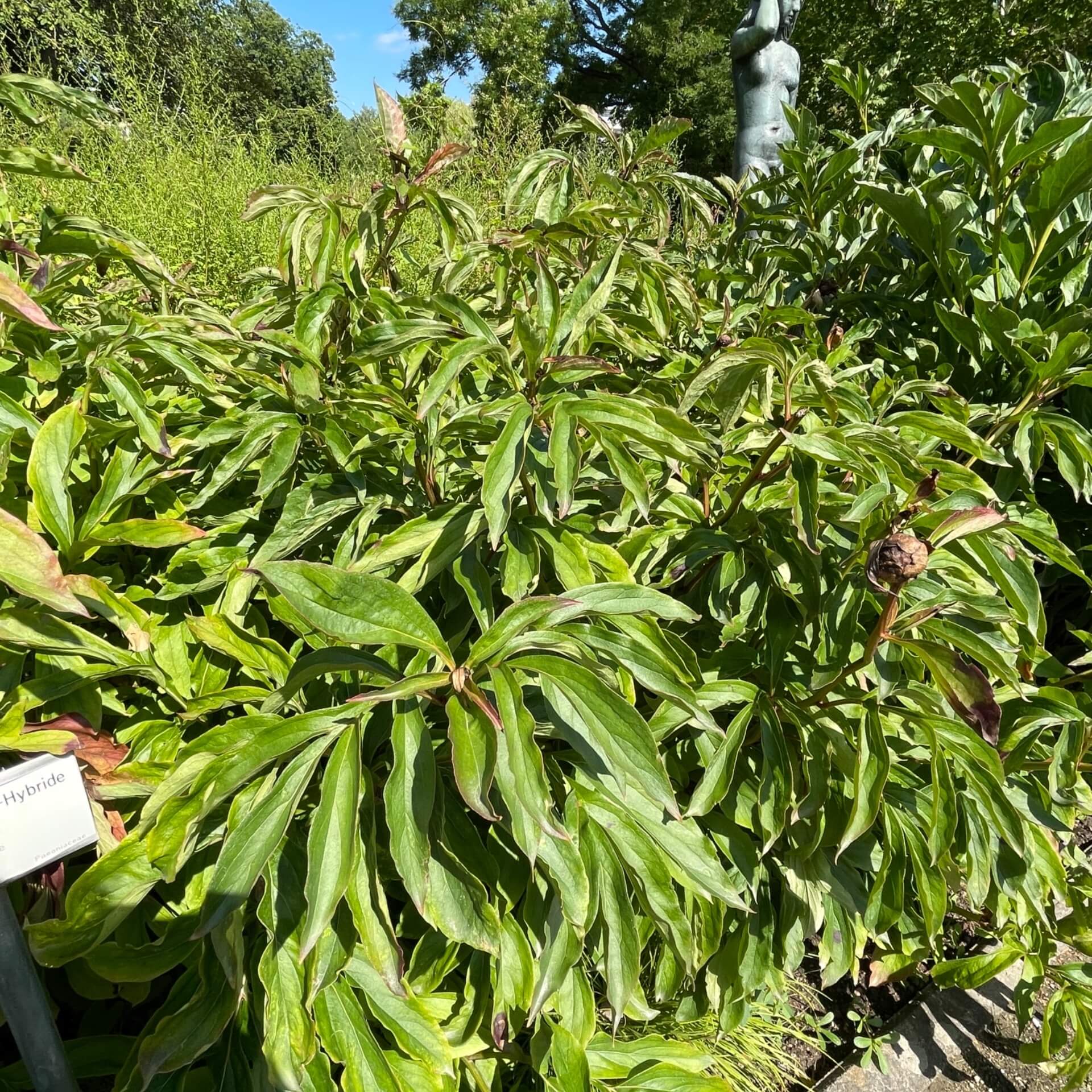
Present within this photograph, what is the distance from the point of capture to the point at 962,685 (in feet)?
3.29

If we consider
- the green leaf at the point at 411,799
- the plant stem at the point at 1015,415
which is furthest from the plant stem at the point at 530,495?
the plant stem at the point at 1015,415

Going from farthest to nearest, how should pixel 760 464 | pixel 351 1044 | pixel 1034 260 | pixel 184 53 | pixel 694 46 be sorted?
pixel 694 46 < pixel 184 53 < pixel 1034 260 < pixel 760 464 < pixel 351 1044

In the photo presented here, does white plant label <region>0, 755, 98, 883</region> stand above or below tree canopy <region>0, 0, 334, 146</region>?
below

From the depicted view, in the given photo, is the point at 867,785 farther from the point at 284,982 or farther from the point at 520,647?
the point at 284,982

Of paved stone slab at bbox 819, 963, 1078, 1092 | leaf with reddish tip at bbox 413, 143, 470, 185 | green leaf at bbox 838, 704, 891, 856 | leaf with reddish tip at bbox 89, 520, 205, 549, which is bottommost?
Result: paved stone slab at bbox 819, 963, 1078, 1092

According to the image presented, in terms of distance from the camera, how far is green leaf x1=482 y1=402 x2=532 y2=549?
1.01m

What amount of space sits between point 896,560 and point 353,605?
669 millimetres

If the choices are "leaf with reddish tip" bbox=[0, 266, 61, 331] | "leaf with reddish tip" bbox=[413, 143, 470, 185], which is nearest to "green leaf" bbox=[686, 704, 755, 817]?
"leaf with reddish tip" bbox=[0, 266, 61, 331]

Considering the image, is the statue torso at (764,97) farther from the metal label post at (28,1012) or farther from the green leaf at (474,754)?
→ the metal label post at (28,1012)

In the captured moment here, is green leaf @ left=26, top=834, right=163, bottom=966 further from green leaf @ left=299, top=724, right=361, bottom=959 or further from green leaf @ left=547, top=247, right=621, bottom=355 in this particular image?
green leaf @ left=547, top=247, right=621, bottom=355

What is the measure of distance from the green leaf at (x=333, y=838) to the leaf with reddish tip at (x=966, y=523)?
0.79m

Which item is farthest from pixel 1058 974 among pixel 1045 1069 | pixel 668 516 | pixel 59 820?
pixel 59 820

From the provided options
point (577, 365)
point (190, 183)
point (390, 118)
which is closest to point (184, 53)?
point (190, 183)

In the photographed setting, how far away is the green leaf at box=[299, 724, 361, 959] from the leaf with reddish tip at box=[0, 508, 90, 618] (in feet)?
1.17
